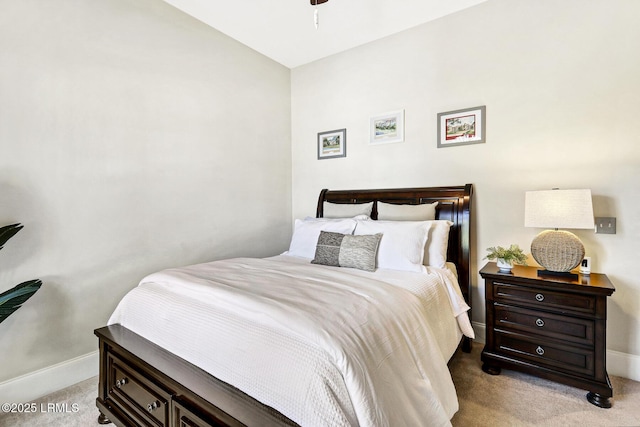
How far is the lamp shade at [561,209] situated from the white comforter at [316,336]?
0.90m

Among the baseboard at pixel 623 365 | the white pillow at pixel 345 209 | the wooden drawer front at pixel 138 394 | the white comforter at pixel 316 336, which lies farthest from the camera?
the white pillow at pixel 345 209

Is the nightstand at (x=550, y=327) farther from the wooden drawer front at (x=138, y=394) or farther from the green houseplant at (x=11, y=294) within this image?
the green houseplant at (x=11, y=294)

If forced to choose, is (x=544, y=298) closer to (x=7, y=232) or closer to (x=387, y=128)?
(x=387, y=128)

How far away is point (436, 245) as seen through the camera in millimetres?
2324

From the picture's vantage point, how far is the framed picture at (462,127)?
265 cm

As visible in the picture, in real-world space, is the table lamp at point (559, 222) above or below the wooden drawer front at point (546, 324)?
above

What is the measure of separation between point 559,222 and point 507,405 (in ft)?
4.03

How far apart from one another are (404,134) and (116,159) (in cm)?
260

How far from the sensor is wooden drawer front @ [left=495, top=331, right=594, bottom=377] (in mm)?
1868

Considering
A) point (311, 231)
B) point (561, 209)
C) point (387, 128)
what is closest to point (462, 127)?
point (387, 128)

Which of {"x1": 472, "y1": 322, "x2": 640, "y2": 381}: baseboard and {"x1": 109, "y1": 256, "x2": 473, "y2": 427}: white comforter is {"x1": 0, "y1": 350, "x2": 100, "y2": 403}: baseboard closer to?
{"x1": 109, "y1": 256, "x2": 473, "y2": 427}: white comforter

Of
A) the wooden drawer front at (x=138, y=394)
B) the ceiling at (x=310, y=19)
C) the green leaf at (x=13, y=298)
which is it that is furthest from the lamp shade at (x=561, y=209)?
the green leaf at (x=13, y=298)

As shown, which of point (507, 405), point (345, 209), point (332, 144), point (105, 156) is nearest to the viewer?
point (507, 405)

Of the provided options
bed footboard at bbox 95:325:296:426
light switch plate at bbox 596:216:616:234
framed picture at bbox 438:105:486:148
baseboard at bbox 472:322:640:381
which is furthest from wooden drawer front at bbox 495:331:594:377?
bed footboard at bbox 95:325:296:426
